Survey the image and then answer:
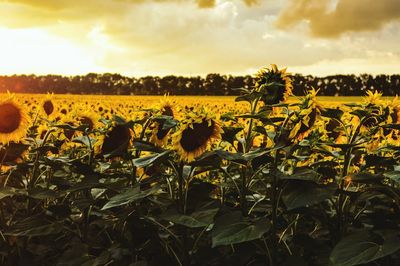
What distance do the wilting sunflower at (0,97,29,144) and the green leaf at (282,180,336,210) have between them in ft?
7.74

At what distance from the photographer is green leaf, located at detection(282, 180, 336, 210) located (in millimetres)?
2436

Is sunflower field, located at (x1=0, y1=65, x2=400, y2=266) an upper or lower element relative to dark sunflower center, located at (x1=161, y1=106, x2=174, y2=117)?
lower

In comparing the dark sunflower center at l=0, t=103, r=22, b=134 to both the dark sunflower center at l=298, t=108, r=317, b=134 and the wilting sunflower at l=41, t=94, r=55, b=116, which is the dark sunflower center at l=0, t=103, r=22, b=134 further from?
the dark sunflower center at l=298, t=108, r=317, b=134

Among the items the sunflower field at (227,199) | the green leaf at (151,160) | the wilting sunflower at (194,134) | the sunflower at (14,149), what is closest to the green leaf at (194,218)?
the sunflower field at (227,199)

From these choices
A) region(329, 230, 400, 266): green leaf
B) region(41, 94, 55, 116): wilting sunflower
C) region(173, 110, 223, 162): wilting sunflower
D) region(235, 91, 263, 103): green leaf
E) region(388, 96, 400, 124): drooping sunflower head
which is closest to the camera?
region(329, 230, 400, 266): green leaf

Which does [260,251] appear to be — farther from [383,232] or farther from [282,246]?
[383,232]

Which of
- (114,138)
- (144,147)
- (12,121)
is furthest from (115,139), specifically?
(12,121)

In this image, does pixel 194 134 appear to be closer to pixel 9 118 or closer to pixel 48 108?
pixel 9 118

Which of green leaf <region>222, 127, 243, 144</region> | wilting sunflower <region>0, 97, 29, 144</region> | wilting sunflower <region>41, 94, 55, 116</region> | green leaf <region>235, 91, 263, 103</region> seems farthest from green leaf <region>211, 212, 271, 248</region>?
wilting sunflower <region>41, 94, 55, 116</region>

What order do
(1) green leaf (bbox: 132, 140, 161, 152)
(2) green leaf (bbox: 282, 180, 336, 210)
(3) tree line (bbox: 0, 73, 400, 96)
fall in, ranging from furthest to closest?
(3) tree line (bbox: 0, 73, 400, 96) → (1) green leaf (bbox: 132, 140, 161, 152) → (2) green leaf (bbox: 282, 180, 336, 210)

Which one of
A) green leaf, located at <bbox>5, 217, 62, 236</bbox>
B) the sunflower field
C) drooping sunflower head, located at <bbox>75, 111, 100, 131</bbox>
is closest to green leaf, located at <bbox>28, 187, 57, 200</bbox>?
the sunflower field

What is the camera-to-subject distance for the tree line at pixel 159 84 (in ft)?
151

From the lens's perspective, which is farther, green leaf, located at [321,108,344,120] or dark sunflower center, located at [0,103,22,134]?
dark sunflower center, located at [0,103,22,134]

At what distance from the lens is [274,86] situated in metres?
3.52
